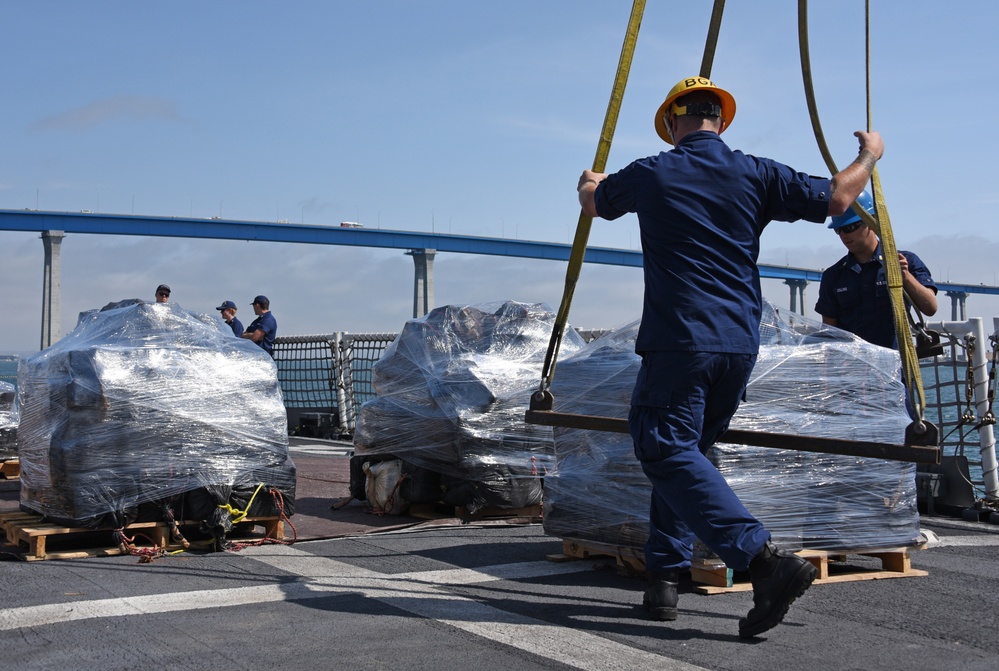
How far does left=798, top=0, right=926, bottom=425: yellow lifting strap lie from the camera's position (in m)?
3.77

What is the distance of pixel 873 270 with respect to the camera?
574cm

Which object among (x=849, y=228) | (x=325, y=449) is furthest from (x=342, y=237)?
(x=849, y=228)

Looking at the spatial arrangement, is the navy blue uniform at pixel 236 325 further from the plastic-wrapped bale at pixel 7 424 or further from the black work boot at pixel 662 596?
the black work boot at pixel 662 596

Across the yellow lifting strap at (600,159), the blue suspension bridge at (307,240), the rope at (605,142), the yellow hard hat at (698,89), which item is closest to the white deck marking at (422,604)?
the yellow lifting strap at (600,159)

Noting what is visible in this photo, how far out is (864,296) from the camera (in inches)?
226

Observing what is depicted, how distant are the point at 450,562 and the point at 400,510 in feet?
6.63

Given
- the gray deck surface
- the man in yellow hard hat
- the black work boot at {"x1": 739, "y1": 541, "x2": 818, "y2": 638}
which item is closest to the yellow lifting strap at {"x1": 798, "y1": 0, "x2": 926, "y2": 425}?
the man in yellow hard hat

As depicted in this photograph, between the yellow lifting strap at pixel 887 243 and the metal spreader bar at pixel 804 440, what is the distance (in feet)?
0.31

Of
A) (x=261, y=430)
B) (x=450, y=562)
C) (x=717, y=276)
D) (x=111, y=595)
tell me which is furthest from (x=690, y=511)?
(x=261, y=430)

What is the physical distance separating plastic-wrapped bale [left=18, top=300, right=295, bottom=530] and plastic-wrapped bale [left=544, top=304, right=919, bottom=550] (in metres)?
1.97

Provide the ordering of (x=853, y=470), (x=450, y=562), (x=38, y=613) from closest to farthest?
(x=38, y=613) < (x=853, y=470) < (x=450, y=562)

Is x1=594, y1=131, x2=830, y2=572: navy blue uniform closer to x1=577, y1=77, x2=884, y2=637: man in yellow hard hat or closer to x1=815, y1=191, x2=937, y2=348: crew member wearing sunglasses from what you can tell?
x1=577, y1=77, x2=884, y2=637: man in yellow hard hat

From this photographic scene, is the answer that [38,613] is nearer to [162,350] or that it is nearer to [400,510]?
[162,350]

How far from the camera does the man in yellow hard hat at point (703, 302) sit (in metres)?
3.50
